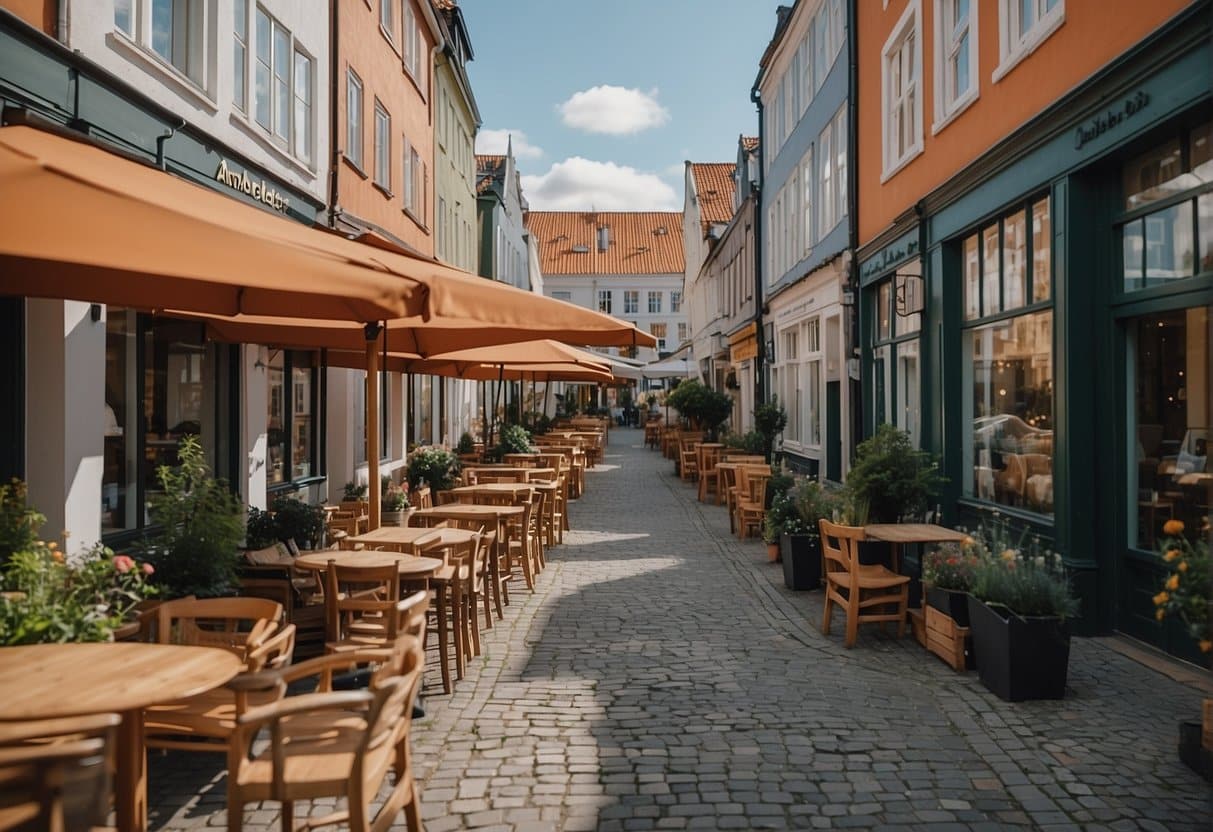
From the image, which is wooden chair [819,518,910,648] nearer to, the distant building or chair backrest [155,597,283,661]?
chair backrest [155,597,283,661]

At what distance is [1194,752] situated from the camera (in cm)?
473

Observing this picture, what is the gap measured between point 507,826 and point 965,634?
12.0ft

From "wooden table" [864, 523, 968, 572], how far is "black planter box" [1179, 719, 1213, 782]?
9.09ft

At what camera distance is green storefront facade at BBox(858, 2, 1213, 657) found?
6.40 metres

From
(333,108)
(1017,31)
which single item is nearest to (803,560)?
(1017,31)

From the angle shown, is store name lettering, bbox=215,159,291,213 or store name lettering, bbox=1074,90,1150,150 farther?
store name lettering, bbox=215,159,291,213

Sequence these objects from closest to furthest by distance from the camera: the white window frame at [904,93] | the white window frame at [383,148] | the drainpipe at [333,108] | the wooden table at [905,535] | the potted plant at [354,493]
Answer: the wooden table at [905,535] → the white window frame at [904,93] → the potted plant at [354,493] → the drainpipe at [333,108] → the white window frame at [383,148]

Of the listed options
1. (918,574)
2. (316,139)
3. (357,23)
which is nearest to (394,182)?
(357,23)

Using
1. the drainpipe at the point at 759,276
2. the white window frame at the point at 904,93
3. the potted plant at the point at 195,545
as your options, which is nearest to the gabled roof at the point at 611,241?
the drainpipe at the point at 759,276

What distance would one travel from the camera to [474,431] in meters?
27.8

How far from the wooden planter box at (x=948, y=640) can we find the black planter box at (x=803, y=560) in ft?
7.84

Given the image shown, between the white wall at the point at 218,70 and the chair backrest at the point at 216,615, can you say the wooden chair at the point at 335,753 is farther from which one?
the white wall at the point at 218,70

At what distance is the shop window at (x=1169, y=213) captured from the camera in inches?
247

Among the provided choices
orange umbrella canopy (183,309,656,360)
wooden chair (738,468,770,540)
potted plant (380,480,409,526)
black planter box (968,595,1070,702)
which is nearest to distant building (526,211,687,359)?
wooden chair (738,468,770,540)
